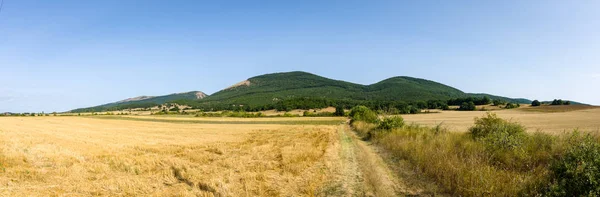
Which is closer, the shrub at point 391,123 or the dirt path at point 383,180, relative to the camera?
the dirt path at point 383,180

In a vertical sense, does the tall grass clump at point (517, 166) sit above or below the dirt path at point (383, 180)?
above

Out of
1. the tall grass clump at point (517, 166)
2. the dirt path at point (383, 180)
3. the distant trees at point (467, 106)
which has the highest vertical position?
the distant trees at point (467, 106)

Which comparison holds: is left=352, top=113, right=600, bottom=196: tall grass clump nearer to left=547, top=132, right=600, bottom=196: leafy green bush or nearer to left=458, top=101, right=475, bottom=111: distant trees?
left=547, top=132, right=600, bottom=196: leafy green bush

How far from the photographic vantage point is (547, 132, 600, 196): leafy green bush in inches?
232

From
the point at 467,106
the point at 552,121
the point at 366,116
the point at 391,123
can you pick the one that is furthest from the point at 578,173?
the point at 467,106

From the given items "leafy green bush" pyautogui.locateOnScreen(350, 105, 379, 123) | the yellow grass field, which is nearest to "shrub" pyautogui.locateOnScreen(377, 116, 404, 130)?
the yellow grass field

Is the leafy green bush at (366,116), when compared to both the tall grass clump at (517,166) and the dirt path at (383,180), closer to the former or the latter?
the dirt path at (383,180)

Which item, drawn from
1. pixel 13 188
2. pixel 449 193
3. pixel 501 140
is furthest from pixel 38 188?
pixel 501 140

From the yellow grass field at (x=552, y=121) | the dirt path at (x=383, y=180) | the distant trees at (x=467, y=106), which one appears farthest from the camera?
the distant trees at (x=467, y=106)

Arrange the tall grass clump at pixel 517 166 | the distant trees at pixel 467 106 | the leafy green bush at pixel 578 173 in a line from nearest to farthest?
the leafy green bush at pixel 578 173 → the tall grass clump at pixel 517 166 → the distant trees at pixel 467 106

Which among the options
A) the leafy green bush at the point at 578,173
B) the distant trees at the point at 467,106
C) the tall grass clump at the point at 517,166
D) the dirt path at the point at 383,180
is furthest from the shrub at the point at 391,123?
the distant trees at the point at 467,106

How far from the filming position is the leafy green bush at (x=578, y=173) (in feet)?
19.3

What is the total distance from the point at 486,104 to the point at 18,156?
131 meters

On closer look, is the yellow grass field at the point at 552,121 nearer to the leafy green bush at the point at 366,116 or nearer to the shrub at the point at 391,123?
the leafy green bush at the point at 366,116
